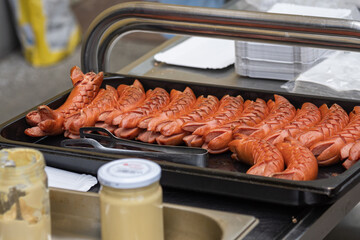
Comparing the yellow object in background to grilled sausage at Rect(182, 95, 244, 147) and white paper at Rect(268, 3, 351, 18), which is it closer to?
white paper at Rect(268, 3, 351, 18)

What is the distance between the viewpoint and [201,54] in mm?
2266

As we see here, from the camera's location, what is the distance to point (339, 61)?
6.88ft

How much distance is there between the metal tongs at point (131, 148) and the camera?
1.33m

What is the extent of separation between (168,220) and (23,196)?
0.30 meters

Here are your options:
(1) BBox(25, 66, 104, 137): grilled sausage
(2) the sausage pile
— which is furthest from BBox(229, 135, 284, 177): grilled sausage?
(1) BBox(25, 66, 104, 137): grilled sausage

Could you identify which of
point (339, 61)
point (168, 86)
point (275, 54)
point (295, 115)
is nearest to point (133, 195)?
point (295, 115)

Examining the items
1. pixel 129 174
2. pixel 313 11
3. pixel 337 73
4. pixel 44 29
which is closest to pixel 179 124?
pixel 129 174

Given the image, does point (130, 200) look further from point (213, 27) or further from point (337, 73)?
point (337, 73)

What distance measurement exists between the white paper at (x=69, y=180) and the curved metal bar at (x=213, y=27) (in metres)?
0.56

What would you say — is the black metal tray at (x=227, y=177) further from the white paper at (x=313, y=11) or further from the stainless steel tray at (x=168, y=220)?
the white paper at (x=313, y=11)

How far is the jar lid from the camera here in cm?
91

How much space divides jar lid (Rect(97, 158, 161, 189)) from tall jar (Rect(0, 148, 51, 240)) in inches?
3.6

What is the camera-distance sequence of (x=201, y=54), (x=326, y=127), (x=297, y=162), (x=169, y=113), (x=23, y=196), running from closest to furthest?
(x=23, y=196)
(x=297, y=162)
(x=326, y=127)
(x=169, y=113)
(x=201, y=54)

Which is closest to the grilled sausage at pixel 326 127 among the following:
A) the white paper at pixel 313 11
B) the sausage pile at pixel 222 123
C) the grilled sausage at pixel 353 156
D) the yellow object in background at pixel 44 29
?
the sausage pile at pixel 222 123
